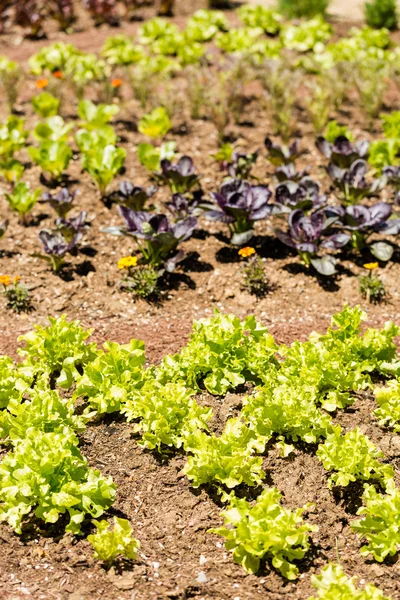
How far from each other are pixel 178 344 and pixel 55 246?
140cm

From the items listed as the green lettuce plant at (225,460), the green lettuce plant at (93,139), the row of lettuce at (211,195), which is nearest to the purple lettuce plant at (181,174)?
the row of lettuce at (211,195)

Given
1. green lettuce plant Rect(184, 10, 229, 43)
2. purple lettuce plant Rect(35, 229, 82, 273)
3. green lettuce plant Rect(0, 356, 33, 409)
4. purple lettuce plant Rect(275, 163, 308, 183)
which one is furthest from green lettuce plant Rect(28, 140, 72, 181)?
green lettuce plant Rect(184, 10, 229, 43)

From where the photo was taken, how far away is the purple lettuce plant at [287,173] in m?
6.95

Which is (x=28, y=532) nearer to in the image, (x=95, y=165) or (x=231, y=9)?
(x=95, y=165)

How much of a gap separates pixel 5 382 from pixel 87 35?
825 cm

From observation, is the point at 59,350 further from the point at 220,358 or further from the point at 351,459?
the point at 351,459

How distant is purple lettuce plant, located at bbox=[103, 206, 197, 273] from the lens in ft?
19.6

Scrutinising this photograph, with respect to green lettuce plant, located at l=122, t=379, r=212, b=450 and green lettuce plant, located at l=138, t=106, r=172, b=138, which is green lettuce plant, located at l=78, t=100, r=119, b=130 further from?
green lettuce plant, located at l=122, t=379, r=212, b=450

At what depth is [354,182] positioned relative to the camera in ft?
22.4

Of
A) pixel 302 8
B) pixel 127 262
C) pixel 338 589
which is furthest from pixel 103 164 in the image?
pixel 302 8

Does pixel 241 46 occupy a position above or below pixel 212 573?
above

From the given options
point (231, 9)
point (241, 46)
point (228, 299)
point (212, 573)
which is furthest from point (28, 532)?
point (231, 9)

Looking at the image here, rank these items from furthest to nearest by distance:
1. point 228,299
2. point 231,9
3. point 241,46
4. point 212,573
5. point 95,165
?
point 231,9, point 241,46, point 95,165, point 228,299, point 212,573

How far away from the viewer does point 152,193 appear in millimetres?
6648
